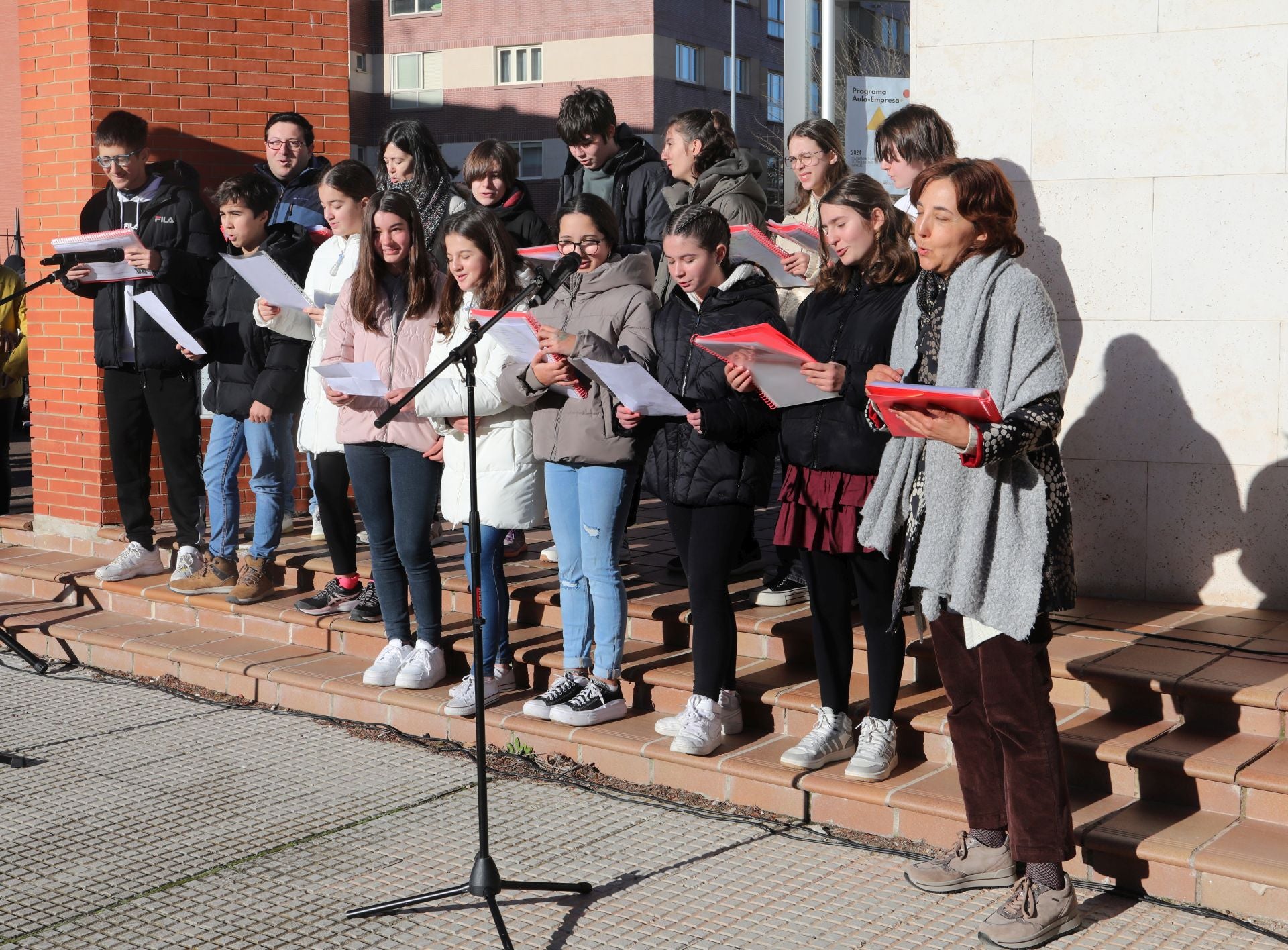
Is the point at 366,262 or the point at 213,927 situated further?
the point at 366,262

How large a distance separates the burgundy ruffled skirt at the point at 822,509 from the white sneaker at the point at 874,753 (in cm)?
59

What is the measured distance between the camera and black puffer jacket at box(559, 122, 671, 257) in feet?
21.2

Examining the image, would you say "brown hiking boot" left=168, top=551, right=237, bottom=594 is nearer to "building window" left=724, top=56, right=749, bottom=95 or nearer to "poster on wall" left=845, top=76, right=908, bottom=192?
"poster on wall" left=845, top=76, right=908, bottom=192

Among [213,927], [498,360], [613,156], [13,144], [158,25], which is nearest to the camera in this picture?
[213,927]

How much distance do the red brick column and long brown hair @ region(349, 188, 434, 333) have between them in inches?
128

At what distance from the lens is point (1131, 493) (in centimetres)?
581

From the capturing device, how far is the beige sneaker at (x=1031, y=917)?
3635mm

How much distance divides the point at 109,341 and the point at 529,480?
3087mm

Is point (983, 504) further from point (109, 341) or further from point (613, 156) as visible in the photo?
point (109, 341)

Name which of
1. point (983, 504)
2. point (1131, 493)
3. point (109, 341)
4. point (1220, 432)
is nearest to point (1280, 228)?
point (1220, 432)

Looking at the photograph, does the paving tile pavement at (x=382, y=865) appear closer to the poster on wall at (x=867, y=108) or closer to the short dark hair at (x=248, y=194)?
the short dark hair at (x=248, y=194)

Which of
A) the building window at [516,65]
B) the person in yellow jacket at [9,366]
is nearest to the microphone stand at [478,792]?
the person in yellow jacket at [9,366]

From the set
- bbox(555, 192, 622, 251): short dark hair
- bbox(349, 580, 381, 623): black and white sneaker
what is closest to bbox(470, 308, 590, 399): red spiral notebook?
bbox(555, 192, 622, 251): short dark hair

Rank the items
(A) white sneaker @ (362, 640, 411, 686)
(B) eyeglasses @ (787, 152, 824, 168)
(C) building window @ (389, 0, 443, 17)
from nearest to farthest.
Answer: (B) eyeglasses @ (787, 152, 824, 168), (A) white sneaker @ (362, 640, 411, 686), (C) building window @ (389, 0, 443, 17)
